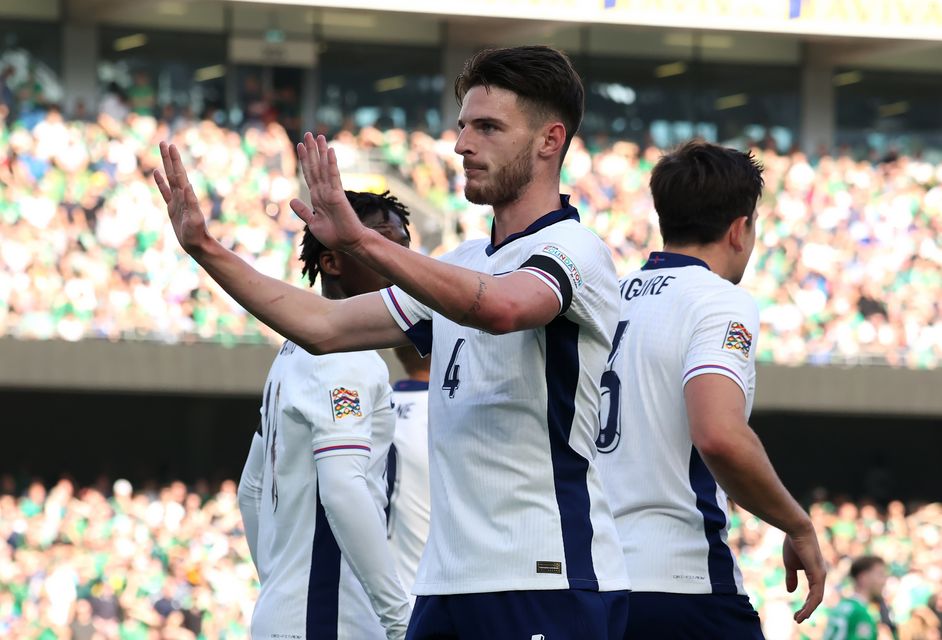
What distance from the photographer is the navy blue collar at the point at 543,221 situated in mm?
3328

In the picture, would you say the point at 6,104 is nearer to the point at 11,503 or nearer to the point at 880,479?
the point at 11,503

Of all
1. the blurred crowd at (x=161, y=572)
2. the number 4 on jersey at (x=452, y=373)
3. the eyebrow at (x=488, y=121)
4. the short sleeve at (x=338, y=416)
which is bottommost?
the blurred crowd at (x=161, y=572)

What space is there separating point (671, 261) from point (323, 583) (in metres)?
1.29

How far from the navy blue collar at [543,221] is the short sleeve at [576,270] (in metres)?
0.06

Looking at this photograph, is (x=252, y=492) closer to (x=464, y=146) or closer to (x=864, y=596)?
(x=464, y=146)

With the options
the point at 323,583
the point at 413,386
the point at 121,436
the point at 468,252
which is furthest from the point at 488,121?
the point at 121,436

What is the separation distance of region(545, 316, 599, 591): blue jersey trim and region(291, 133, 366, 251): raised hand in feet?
1.68

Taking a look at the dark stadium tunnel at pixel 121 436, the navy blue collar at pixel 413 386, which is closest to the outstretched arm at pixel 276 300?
the navy blue collar at pixel 413 386

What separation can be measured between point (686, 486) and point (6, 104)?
1590 cm

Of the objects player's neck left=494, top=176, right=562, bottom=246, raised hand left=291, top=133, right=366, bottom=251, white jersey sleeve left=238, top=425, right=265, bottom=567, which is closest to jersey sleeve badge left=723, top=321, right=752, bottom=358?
player's neck left=494, top=176, right=562, bottom=246

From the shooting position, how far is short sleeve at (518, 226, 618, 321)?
3105mm

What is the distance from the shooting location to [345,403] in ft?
13.9

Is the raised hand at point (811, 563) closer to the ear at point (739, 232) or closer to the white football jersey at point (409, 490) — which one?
the ear at point (739, 232)

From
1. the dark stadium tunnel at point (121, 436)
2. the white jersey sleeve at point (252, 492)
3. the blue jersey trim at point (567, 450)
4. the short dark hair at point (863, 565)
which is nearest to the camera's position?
the blue jersey trim at point (567, 450)
